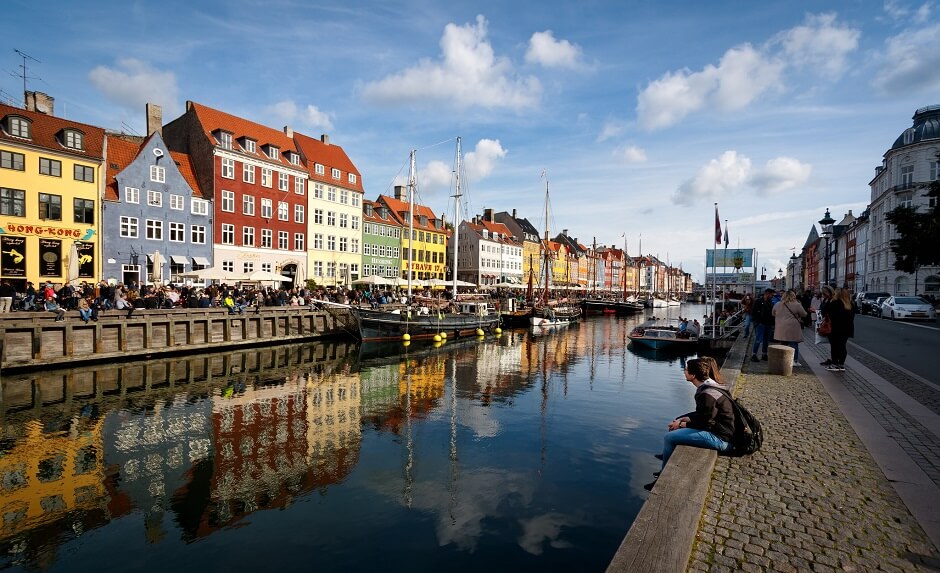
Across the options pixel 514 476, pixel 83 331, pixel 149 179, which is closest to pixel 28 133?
pixel 149 179

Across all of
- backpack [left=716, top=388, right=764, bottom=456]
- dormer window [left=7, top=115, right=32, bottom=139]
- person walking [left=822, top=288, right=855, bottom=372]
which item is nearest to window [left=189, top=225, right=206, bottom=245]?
dormer window [left=7, top=115, right=32, bottom=139]

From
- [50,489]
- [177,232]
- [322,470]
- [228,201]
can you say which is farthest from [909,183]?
[50,489]

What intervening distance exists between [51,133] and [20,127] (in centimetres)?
203

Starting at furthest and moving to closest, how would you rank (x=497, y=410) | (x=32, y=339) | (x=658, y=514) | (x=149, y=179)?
1. (x=149, y=179)
2. (x=32, y=339)
3. (x=497, y=410)
4. (x=658, y=514)

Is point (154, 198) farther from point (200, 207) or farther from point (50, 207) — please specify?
point (50, 207)

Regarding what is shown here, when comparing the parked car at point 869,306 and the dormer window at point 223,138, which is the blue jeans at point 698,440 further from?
the dormer window at point 223,138

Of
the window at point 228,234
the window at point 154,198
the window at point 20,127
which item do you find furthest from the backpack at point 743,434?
the window at point 228,234

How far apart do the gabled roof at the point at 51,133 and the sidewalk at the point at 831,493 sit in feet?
144

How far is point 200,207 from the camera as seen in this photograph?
44500mm

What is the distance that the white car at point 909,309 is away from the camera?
33.8 metres

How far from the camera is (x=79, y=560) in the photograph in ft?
24.0

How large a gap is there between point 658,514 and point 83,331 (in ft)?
86.1

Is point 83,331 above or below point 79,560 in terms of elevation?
above

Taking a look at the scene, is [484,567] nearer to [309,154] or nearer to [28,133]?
[28,133]
